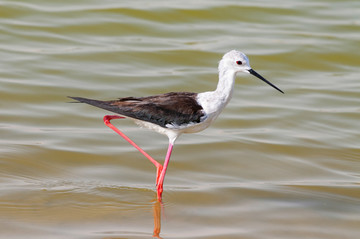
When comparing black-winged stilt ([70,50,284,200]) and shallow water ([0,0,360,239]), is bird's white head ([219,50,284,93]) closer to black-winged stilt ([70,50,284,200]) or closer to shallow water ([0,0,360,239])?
black-winged stilt ([70,50,284,200])

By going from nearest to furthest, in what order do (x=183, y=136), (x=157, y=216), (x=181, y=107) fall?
(x=157, y=216) < (x=181, y=107) < (x=183, y=136)

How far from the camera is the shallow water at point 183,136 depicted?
22.6 feet

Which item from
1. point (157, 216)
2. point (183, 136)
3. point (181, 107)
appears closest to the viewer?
point (157, 216)

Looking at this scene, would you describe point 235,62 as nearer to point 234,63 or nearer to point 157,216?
point 234,63

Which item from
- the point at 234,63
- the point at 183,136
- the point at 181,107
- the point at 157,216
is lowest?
the point at 157,216

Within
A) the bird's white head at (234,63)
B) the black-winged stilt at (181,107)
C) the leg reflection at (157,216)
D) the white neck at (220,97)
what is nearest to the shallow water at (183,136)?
the leg reflection at (157,216)

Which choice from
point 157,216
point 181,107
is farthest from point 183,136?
point 157,216

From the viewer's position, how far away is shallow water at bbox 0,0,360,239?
22.6 ft

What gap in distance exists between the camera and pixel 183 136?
952 centimetres

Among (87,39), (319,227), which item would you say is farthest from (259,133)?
(87,39)

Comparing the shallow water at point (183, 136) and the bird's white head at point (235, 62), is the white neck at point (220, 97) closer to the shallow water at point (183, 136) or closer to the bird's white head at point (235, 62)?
the bird's white head at point (235, 62)

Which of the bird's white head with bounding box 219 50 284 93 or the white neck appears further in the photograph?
the bird's white head with bounding box 219 50 284 93

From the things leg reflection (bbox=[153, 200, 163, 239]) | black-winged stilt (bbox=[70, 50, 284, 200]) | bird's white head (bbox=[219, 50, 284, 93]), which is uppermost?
bird's white head (bbox=[219, 50, 284, 93])

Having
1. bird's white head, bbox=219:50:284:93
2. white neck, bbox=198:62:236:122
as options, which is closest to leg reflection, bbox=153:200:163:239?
white neck, bbox=198:62:236:122
